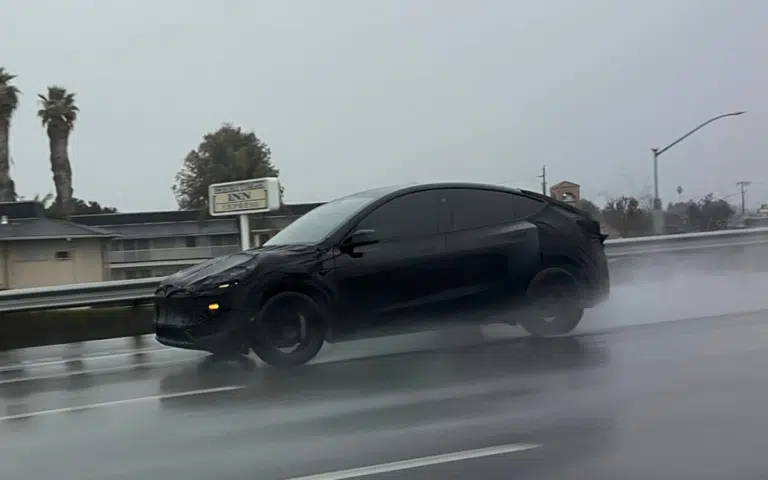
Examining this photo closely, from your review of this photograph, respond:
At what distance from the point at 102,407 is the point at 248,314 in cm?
155

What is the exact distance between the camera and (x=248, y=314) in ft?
25.6

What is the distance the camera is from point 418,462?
4.97 meters

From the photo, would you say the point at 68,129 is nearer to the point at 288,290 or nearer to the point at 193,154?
the point at 193,154

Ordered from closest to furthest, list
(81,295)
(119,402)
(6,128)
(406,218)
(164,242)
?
(119,402)
(406,218)
(81,295)
(164,242)
(6,128)

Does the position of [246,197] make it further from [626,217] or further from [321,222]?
[321,222]

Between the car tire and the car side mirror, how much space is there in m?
0.65

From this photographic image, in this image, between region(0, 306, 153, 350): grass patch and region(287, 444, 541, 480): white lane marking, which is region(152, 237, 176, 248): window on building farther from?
region(287, 444, 541, 480): white lane marking

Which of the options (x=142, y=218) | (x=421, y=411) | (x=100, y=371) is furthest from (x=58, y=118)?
(x=421, y=411)

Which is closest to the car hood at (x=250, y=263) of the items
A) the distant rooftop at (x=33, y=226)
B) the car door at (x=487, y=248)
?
the car door at (x=487, y=248)

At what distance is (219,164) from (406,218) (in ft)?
85.9

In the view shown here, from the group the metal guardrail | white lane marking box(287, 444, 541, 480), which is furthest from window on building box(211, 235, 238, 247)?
white lane marking box(287, 444, 541, 480)

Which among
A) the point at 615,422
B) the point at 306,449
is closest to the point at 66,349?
the point at 306,449

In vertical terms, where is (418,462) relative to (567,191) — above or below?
below

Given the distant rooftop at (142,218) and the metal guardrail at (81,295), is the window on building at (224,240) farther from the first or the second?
the metal guardrail at (81,295)
